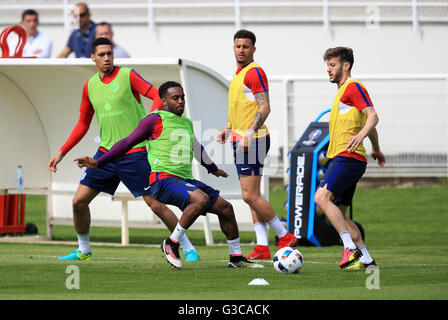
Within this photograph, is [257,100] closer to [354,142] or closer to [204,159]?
[204,159]

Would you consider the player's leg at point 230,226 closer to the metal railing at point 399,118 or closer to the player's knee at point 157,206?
the player's knee at point 157,206

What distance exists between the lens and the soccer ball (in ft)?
30.5

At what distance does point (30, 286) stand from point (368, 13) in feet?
57.0

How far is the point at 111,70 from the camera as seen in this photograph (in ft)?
36.3

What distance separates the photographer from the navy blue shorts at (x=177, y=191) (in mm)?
9820

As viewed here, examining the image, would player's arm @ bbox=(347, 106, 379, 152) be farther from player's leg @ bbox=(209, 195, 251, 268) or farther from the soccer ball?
player's leg @ bbox=(209, 195, 251, 268)

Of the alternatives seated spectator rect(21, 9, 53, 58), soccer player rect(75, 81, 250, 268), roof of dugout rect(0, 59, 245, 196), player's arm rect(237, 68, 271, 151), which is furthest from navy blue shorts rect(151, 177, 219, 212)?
seated spectator rect(21, 9, 53, 58)

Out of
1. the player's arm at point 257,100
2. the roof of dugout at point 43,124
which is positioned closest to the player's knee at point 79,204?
the player's arm at point 257,100

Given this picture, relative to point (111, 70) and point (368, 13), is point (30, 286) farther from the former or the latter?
point (368, 13)

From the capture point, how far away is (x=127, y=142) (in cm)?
1009

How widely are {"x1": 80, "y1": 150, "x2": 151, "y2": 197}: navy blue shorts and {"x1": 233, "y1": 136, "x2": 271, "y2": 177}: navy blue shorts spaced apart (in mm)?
Result: 967

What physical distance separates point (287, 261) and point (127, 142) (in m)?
2.03

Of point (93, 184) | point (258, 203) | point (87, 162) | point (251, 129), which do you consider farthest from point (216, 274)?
point (93, 184)

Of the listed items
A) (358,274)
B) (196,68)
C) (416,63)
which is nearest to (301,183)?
(196,68)
